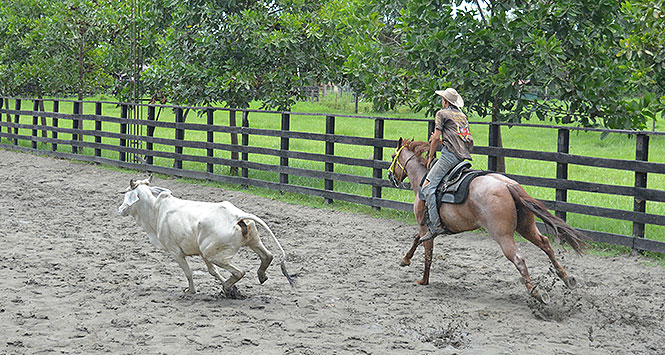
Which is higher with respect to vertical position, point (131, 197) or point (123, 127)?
point (123, 127)

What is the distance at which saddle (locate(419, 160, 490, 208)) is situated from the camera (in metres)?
7.13

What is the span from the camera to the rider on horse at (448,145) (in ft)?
24.2

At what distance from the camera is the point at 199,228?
21.6ft

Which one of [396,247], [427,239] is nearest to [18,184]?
[396,247]

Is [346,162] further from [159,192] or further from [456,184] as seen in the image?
[159,192]

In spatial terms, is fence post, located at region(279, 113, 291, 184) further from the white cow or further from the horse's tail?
the horse's tail

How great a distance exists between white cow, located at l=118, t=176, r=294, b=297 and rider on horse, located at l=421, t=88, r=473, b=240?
1625 millimetres

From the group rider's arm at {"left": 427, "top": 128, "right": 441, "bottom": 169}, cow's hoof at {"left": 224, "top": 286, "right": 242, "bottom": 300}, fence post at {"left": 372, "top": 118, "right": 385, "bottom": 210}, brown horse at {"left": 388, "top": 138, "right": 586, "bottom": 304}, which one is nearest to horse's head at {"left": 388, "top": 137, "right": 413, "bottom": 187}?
rider's arm at {"left": 427, "top": 128, "right": 441, "bottom": 169}

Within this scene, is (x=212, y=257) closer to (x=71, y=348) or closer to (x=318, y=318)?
(x=318, y=318)

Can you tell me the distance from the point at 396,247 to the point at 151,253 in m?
3.04

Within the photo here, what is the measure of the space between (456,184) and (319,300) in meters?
1.74

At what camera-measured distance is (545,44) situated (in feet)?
32.3

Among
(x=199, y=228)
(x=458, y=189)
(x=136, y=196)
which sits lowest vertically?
(x=199, y=228)

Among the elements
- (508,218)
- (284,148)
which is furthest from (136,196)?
(284,148)
